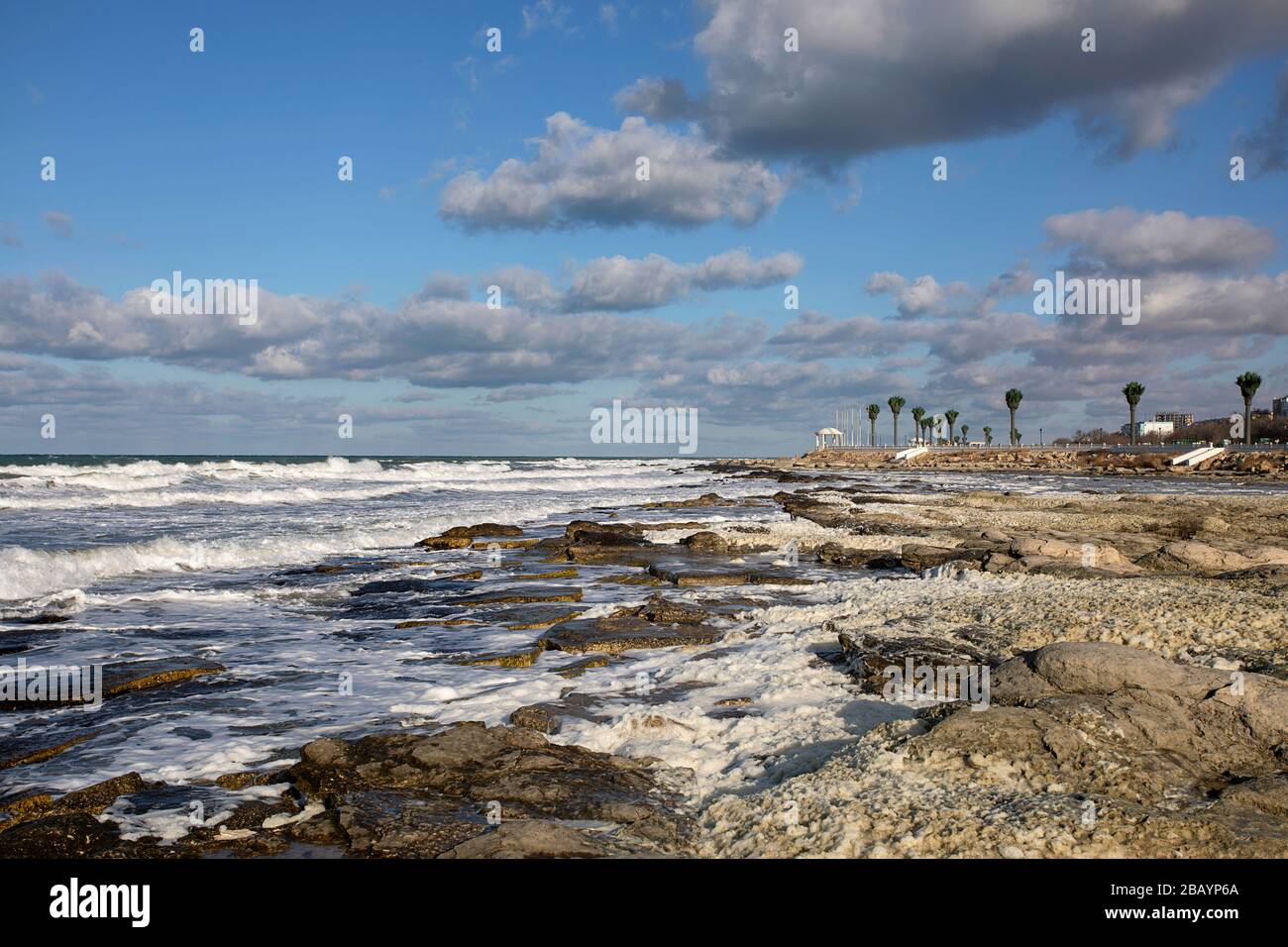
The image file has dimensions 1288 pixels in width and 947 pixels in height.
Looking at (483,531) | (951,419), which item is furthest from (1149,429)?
(483,531)

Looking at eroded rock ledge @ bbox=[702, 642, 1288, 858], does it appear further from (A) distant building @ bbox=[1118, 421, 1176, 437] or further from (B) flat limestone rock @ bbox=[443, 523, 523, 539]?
(A) distant building @ bbox=[1118, 421, 1176, 437]

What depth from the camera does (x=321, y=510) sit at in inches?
1428

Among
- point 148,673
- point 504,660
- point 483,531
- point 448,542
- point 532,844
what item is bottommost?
point 504,660

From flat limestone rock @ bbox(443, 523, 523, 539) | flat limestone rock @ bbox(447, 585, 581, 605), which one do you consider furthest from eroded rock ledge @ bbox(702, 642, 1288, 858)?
flat limestone rock @ bbox(443, 523, 523, 539)

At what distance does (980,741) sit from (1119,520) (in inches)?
875

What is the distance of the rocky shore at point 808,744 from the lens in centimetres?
525

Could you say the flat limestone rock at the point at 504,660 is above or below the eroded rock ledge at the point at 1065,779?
below

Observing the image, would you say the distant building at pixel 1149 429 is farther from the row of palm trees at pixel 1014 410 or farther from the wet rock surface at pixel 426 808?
the wet rock surface at pixel 426 808

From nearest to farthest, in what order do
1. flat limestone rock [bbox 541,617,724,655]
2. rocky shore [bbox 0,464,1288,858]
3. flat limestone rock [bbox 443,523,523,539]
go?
rocky shore [bbox 0,464,1288,858], flat limestone rock [bbox 541,617,724,655], flat limestone rock [bbox 443,523,523,539]

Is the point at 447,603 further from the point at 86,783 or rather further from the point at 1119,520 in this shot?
the point at 1119,520

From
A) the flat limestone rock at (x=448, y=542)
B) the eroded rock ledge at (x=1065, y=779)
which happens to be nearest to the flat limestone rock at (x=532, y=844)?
the eroded rock ledge at (x=1065, y=779)

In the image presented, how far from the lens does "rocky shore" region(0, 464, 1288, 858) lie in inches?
207

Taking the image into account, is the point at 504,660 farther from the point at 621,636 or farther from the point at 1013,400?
the point at 1013,400

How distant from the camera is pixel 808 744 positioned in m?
7.22
